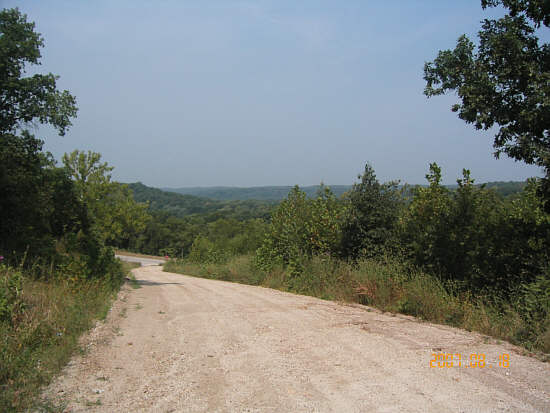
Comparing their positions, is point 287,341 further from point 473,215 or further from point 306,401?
point 473,215

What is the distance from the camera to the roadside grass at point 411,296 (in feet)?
22.1

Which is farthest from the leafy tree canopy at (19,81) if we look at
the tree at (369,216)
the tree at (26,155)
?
the tree at (369,216)

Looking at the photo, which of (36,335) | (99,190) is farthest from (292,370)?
(99,190)

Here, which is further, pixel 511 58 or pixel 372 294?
pixel 372 294

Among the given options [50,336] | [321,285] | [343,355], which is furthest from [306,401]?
[321,285]

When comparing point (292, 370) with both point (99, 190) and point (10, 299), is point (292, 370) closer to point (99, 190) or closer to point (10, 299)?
point (10, 299)

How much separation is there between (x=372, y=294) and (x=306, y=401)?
6.22 meters

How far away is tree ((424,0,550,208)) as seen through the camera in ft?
23.9

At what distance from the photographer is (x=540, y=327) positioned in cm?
646

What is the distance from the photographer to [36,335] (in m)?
6.09
